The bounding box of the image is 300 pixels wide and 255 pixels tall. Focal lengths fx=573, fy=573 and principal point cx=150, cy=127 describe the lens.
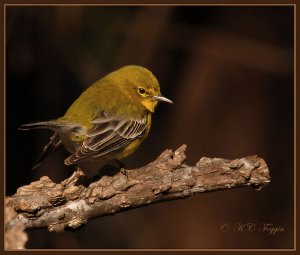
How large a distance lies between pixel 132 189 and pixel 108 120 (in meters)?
Result: 1.27

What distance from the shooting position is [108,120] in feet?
20.8

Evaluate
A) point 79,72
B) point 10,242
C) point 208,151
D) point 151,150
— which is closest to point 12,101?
point 79,72

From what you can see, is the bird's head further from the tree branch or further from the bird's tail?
the tree branch

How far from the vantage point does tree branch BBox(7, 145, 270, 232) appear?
5117 mm

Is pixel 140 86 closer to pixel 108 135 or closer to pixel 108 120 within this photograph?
pixel 108 120

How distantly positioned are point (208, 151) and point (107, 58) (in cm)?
249

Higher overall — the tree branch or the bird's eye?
the bird's eye

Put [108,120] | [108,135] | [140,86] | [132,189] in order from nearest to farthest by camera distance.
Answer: [132,189], [108,135], [108,120], [140,86]

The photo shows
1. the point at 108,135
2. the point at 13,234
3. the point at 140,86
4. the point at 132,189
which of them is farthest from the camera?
the point at 140,86

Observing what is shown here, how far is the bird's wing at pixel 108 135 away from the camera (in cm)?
579

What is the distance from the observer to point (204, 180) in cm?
531

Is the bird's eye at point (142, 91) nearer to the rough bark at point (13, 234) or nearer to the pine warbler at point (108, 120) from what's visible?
the pine warbler at point (108, 120)

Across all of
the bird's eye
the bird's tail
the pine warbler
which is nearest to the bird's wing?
the pine warbler

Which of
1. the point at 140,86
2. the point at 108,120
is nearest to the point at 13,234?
the point at 108,120
